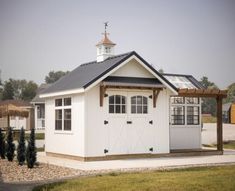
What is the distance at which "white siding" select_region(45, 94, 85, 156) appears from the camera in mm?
A: 19375

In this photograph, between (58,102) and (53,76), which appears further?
(53,76)

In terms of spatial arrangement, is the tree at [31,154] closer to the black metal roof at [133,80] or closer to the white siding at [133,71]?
the black metal roof at [133,80]

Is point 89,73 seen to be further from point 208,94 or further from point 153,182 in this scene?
point 153,182

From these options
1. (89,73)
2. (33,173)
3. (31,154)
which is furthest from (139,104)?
(33,173)

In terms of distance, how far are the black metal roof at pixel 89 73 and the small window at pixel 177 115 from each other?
2.55m

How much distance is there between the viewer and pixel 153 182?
12.5 metres

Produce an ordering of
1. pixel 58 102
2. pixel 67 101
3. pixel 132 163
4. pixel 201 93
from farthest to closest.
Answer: pixel 201 93 → pixel 58 102 → pixel 67 101 → pixel 132 163

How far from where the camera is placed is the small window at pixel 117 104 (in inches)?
782

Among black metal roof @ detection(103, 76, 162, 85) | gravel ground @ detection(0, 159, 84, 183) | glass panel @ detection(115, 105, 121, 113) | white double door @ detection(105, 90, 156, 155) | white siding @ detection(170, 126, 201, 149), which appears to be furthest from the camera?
white siding @ detection(170, 126, 201, 149)

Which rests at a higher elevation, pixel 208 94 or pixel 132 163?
pixel 208 94

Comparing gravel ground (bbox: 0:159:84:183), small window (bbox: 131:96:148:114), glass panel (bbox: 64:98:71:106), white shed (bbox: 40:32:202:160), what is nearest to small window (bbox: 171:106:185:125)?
white shed (bbox: 40:32:202:160)

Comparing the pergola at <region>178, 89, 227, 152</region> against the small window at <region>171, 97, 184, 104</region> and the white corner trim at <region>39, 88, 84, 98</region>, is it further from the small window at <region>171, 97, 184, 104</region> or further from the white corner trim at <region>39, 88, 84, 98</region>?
the white corner trim at <region>39, 88, 84, 98</region>

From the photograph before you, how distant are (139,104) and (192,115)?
14.3 feet

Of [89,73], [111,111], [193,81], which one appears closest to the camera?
[111,111]
